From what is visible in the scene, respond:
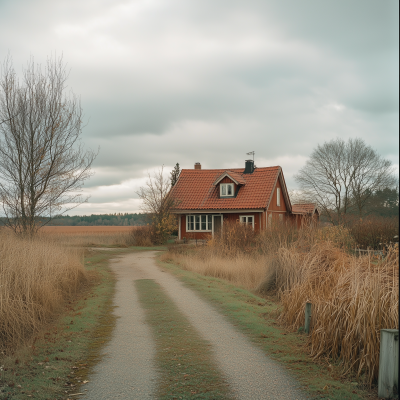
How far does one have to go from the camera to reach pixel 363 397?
15.4ft

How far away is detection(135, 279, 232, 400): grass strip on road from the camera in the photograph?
480 centimetres

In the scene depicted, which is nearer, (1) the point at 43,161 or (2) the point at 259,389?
(2) the point at 259,389

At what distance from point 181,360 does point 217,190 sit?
92.5 ft

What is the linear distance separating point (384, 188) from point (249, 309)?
125ft

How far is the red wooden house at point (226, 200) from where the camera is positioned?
31.7m

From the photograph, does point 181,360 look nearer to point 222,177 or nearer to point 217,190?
point 222,177

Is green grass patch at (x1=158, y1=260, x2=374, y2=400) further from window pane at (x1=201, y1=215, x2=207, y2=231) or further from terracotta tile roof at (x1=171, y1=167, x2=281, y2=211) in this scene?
window pane at (x1=201, y1=215, x2=207, y2=231)

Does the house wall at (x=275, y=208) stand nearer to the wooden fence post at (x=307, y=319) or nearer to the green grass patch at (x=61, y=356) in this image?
the green grass patch at (x=61, y=356)

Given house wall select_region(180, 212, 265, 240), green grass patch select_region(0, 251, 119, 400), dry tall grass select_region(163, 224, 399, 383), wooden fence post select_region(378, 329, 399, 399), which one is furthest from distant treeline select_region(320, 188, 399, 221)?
wooden fence post select_region(378, 329, 399, 399)

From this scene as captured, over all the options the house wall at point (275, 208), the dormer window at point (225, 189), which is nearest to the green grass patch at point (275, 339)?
the house wall at point (275, 208)

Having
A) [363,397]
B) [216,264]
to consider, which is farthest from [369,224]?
[363,397]

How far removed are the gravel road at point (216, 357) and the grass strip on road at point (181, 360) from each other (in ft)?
0.43

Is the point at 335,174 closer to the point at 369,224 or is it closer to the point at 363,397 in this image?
the point at 369,224

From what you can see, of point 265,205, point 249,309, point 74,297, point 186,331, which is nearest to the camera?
point 186,331
